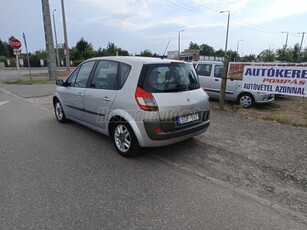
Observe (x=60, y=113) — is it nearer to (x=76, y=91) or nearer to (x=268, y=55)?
(x=76, y=91)

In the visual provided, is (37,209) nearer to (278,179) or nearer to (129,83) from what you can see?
(129,83)

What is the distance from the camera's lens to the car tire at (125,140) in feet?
12.1

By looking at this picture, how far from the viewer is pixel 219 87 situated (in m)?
8.63

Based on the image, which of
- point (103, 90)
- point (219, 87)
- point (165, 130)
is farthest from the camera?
point (219, 87)

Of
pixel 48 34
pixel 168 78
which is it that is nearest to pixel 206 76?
pixel 168 78

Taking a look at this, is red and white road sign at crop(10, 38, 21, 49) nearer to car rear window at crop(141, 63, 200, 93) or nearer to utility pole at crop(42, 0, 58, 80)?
utility pole at crop(42, 0, 58, 80)

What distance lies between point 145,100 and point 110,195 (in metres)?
1.44

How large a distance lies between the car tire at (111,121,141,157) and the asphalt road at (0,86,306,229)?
137 mm

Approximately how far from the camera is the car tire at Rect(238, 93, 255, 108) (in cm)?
819

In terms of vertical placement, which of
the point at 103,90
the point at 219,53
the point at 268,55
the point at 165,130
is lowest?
the point at 165,130

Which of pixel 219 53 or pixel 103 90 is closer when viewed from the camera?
pixel 103 90

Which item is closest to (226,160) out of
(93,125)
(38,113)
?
(93,125)

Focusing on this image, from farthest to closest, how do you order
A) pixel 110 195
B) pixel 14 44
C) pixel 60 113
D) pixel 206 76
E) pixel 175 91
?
pixel 14 44
pixel 206 76
pixel 60 113
pixel 175 91
pixel 110 195

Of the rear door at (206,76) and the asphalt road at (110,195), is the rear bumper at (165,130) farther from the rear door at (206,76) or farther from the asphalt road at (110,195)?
the rear door at (206,76)
